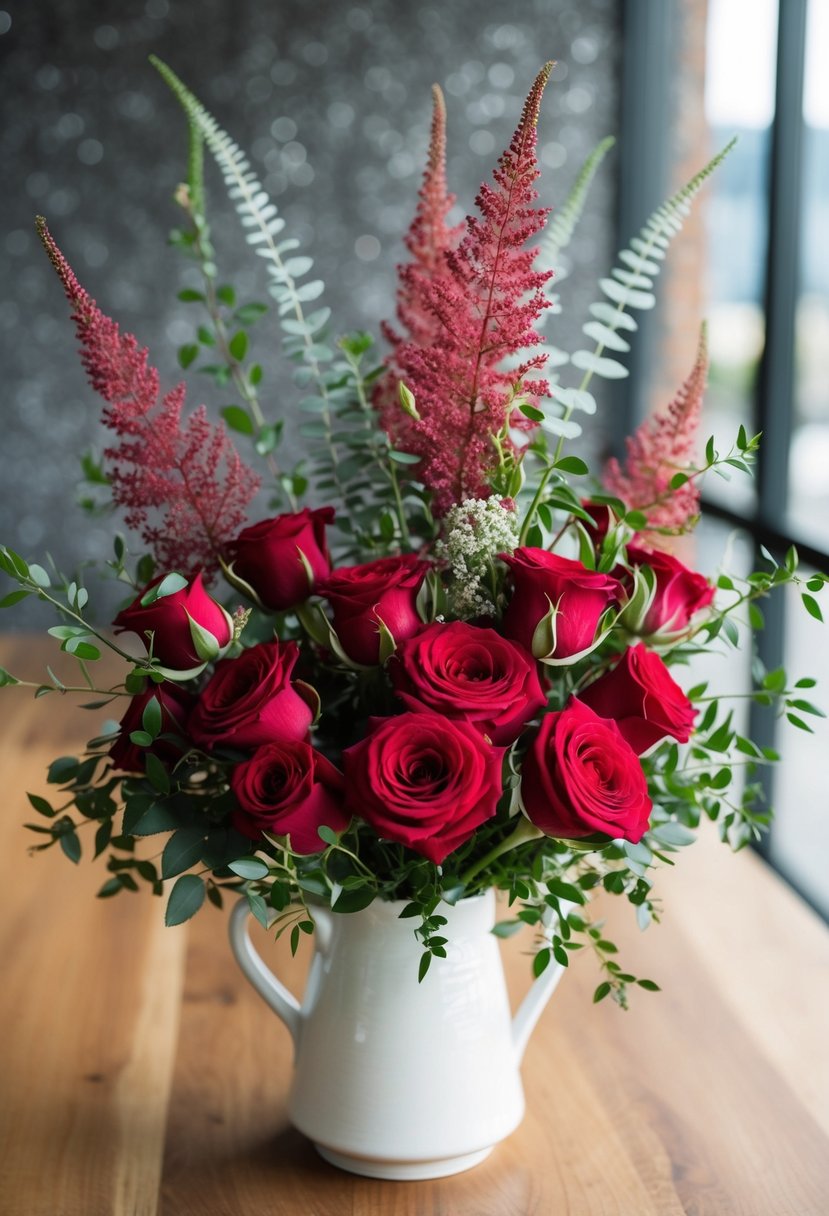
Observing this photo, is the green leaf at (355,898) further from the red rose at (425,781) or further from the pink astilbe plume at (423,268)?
the pink astilbe plume at (423,268)

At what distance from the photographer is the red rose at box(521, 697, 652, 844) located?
24.6 inches

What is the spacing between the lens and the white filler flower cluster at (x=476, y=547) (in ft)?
2.31

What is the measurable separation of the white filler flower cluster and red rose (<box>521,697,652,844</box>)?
0.10 m

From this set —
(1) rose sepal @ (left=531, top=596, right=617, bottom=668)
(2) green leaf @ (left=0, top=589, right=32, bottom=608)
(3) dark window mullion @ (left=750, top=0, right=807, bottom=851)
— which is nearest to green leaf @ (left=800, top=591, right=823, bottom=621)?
(1) rose sepal @ (left=531, top=596, right=617, bottom=668)

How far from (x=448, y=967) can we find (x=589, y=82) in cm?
319

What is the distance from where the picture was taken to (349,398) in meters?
0.88

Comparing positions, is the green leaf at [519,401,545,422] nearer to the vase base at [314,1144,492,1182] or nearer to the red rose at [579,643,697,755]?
the red rose at [579,643,697,755]

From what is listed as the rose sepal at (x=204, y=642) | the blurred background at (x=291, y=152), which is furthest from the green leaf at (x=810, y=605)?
the blurred background at (x=291, y=152)

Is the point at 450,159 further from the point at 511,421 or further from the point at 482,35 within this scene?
the point at 511,421

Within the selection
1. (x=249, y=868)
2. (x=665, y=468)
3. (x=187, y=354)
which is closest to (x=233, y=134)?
(x=187, y=354)

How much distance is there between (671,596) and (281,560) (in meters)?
0.23

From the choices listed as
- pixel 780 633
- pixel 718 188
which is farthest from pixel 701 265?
pixel 780 633

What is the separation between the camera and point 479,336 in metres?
0.71

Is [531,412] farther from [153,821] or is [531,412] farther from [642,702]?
[153,821]
